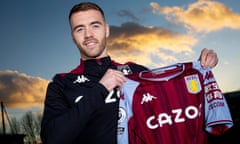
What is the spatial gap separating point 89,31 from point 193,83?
1.28 m

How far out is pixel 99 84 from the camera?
10.9 ft

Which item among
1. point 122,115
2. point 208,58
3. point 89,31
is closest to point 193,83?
point 208,58

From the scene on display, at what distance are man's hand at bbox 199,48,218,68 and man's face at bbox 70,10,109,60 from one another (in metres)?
1.14

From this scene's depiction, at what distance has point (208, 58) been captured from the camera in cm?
412

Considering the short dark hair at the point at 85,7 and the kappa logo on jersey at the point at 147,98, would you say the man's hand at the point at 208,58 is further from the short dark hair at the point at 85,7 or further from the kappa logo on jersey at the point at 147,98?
the short dark hair at the point at 85,7

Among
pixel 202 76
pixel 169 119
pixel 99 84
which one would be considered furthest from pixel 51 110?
pixel 202 76

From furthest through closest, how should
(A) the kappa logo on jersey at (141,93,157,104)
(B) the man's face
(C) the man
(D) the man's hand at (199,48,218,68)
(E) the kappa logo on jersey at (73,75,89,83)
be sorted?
(D) the man's hand at (199,48,218,68), (A) the kappa logo on jersey at (141,93,157,104), (E) the kappa logo on jersey at (73,75,89,83), (B) the man's face, (C) the man

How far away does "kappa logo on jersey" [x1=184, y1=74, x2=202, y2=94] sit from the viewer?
4.09 meters

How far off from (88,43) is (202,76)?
1.34m

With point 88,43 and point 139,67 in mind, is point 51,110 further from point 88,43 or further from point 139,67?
point 139,67

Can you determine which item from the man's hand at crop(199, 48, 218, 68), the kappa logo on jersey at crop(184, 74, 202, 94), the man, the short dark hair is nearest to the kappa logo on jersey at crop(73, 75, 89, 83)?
the man

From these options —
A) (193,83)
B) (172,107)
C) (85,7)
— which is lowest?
(172,107)

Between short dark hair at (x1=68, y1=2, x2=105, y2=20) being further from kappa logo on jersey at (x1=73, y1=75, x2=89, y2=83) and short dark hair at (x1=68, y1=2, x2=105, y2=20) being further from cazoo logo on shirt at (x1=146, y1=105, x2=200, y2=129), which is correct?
cazoo logo on shirt at (x1=146, y1=105, x2=200, y2=129)

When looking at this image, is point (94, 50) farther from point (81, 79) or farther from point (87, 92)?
point (87, 92)
